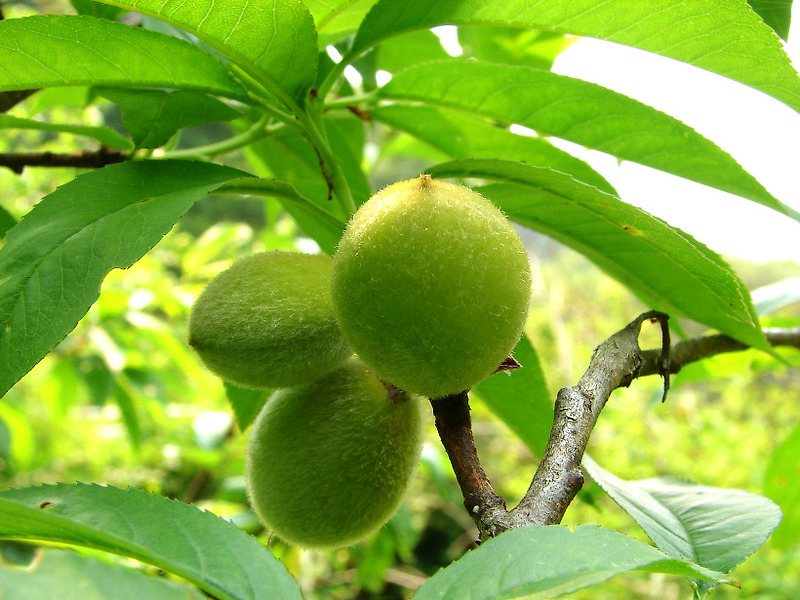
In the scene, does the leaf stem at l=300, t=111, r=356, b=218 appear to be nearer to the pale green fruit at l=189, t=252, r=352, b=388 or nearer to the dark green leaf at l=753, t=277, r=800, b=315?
the pale green fruit at l=189, t=252, r=352, b=388

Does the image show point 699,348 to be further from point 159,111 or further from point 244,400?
point 159,111

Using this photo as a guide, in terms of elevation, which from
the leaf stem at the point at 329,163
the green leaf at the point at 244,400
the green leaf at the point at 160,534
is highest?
the leaf stem at the point at 329,163

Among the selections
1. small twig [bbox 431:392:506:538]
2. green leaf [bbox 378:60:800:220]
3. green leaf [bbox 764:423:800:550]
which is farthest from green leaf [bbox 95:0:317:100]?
green leaf [bbox 764:423:800:550]

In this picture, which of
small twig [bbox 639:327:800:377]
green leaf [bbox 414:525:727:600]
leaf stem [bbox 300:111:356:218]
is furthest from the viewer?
small twig [bbox 639:327:800:377]

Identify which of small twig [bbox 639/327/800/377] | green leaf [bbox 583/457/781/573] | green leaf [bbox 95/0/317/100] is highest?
green leaf [bbox 95/0/317/100]

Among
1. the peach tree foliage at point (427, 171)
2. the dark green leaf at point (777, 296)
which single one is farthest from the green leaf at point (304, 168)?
the dark green leaf at point (777, 296)

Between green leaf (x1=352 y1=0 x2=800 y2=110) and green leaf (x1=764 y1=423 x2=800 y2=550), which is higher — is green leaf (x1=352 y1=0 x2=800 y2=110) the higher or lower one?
the higher one

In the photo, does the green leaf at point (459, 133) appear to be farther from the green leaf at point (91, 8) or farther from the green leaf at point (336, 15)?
the green leaf at point (91, 8)
